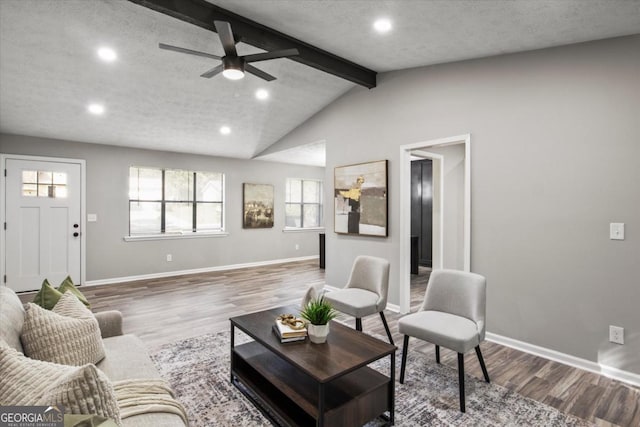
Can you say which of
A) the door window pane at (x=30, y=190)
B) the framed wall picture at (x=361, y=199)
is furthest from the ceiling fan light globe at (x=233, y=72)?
the door window pane at (x=30, y=190)

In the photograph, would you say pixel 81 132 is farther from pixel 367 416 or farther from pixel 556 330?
pixel 556 330

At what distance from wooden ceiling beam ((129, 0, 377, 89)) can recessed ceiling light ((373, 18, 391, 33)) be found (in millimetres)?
733

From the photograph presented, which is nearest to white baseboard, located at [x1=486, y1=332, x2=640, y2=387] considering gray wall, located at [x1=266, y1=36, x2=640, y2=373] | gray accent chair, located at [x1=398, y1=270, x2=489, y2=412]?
gray wall, located at [x1=266, y1=36, x2=640, y2=373]

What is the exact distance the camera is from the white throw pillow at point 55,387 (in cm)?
93

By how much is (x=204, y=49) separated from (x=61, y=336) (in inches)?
118

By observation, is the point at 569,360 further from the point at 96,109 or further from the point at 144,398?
the point at 96,109

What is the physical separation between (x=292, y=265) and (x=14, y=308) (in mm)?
5919

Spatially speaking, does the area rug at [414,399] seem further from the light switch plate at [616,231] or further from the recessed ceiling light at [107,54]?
the recessed ceiling light at [107,54]

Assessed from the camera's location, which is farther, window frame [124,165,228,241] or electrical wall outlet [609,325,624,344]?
window frame [124,165,228,241]

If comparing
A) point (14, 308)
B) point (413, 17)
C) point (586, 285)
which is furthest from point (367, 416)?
point (413, 17)

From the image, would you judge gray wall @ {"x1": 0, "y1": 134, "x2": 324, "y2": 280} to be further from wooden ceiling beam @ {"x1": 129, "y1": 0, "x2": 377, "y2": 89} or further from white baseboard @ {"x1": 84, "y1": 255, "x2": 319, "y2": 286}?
wooden ceiling beam @ {"x1": 129, "y1": 0, "x2": 377, "y2": 89}

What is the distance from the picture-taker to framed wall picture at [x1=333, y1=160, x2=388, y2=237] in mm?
4363

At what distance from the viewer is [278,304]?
4.59m

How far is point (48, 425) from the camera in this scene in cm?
88
